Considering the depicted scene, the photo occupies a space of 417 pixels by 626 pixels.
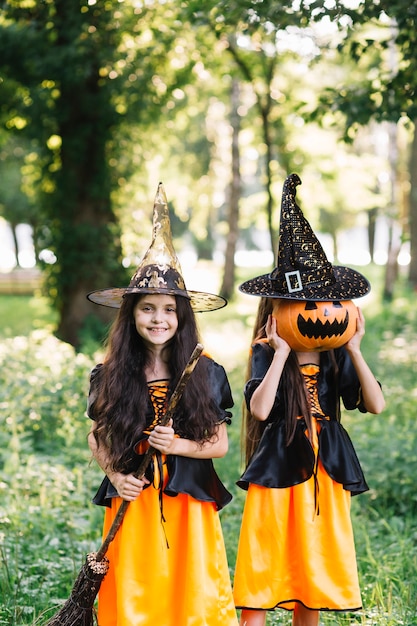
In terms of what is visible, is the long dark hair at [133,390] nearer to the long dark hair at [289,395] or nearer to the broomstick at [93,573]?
the broomstick at [93,573]

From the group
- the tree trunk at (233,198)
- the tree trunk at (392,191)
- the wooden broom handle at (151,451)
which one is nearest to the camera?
the wooden broom handle at (151,451)

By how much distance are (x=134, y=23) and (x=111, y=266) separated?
3.70 meters

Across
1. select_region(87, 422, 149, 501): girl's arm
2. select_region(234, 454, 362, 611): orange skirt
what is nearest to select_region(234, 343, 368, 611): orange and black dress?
select_region(234, 454, 362, 611): orange skirt

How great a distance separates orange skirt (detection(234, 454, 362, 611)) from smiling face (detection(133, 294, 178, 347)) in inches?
30.1

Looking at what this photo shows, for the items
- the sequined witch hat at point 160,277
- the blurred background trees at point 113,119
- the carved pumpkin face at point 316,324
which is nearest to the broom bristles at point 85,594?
the sequined witch hat at point 160,277

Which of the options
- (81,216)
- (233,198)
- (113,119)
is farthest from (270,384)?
(233,198)

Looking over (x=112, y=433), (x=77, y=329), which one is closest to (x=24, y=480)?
(x=112, y=433)

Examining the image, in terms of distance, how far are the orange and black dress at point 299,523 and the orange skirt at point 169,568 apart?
0.57 ft

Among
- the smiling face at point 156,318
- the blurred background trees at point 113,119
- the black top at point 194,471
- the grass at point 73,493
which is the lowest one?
the grass at point 73,493

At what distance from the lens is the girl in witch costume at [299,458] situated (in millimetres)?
3326

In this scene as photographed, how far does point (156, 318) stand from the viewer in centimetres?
331

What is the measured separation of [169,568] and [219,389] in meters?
0.75

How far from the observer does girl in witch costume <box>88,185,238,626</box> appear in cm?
313

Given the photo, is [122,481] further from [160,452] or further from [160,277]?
[160,277]
